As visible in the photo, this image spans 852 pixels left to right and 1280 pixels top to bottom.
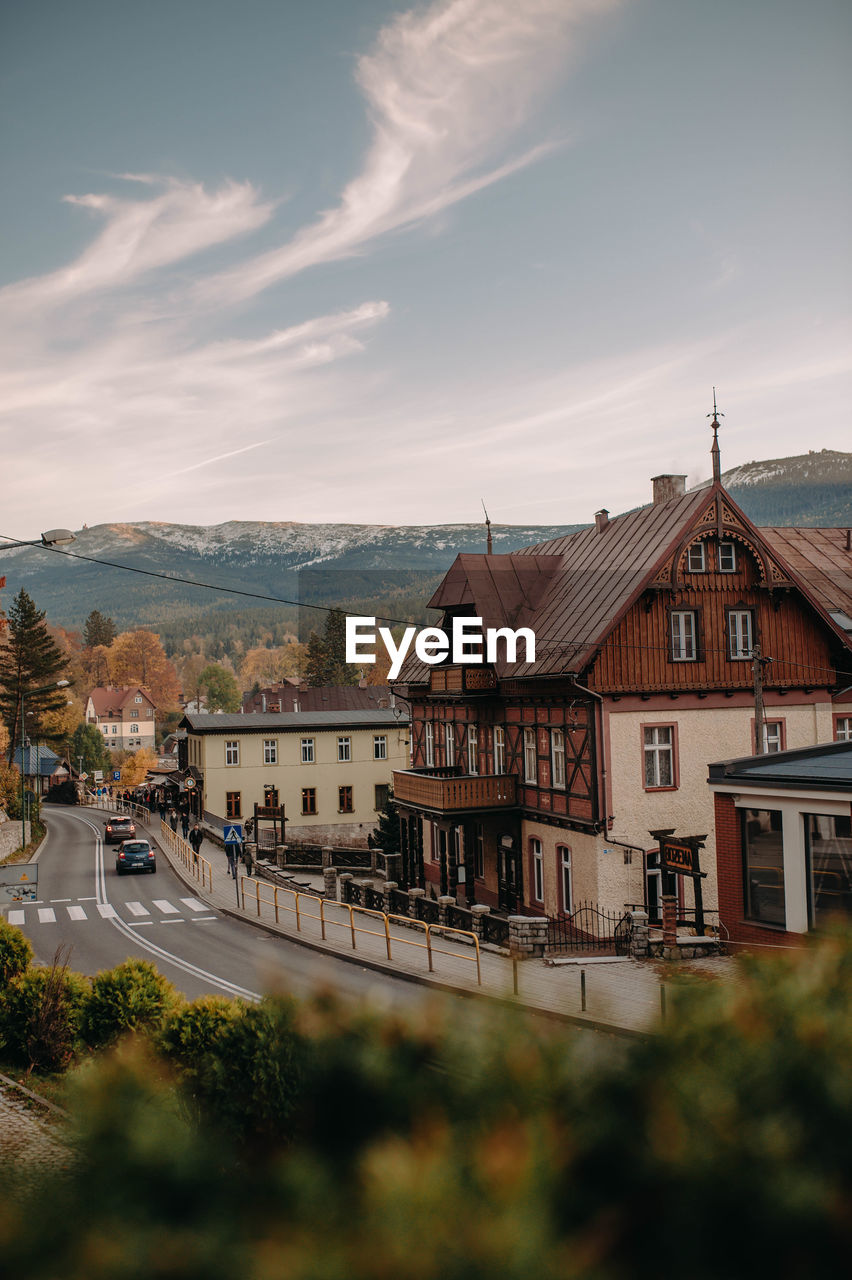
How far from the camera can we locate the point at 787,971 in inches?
128

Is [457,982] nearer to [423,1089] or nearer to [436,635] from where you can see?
[436,635]

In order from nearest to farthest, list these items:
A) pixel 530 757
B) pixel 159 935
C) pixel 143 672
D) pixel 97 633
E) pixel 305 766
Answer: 1. pixel 159 935
2. pixel 530 757
3. pixel 305 766
4. pixel 143 672
5. pixel 97 633

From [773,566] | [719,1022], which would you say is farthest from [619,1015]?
[773,566]

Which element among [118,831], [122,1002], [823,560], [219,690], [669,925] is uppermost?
[823,560]

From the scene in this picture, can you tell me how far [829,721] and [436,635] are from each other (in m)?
12.1

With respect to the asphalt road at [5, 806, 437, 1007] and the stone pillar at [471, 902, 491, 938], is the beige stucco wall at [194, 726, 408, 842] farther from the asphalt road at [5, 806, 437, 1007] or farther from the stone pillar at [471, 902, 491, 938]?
the stone pillar at [471, 902, 491, 938]

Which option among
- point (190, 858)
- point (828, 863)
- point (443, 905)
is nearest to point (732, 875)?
point (828, 863)

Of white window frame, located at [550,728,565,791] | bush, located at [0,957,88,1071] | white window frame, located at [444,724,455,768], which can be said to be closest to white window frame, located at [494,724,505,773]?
white window frame, located at [550,728,565,791]

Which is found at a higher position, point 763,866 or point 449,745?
point 449,745

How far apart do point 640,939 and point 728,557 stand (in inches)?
442

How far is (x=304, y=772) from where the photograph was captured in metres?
55.8

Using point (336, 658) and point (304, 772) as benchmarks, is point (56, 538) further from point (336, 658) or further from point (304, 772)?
point (336, 658)

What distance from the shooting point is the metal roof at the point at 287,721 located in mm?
54531

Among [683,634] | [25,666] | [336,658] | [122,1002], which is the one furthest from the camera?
[336,658]
